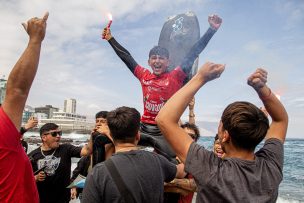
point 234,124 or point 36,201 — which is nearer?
point 234,124

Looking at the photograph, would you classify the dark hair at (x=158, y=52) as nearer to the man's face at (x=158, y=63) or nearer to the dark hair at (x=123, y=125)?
the man's face at (x=158, y=63)

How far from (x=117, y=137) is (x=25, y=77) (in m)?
1.08

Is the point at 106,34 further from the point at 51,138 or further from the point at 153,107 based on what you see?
the point at 51,138

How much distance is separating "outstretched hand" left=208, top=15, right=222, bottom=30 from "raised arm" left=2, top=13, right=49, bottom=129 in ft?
7.35

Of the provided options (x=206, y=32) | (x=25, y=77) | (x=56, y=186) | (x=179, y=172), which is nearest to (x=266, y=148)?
(x=179, y=172)

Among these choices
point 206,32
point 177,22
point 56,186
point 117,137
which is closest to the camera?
point 117,137

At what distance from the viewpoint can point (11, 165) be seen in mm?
2541

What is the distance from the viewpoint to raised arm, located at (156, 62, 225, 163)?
2.23 meters

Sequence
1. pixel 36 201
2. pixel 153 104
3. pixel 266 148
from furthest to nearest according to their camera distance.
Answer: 1. pixel 153 104
2. pixel 36 201
3. pixel 266 148

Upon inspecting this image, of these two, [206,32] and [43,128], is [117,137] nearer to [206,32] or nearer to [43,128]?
[206,32]

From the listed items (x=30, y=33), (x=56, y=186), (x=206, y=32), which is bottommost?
(x=56, y=186)

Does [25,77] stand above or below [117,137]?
above

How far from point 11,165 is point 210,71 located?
1.59m

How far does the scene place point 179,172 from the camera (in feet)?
11.4
